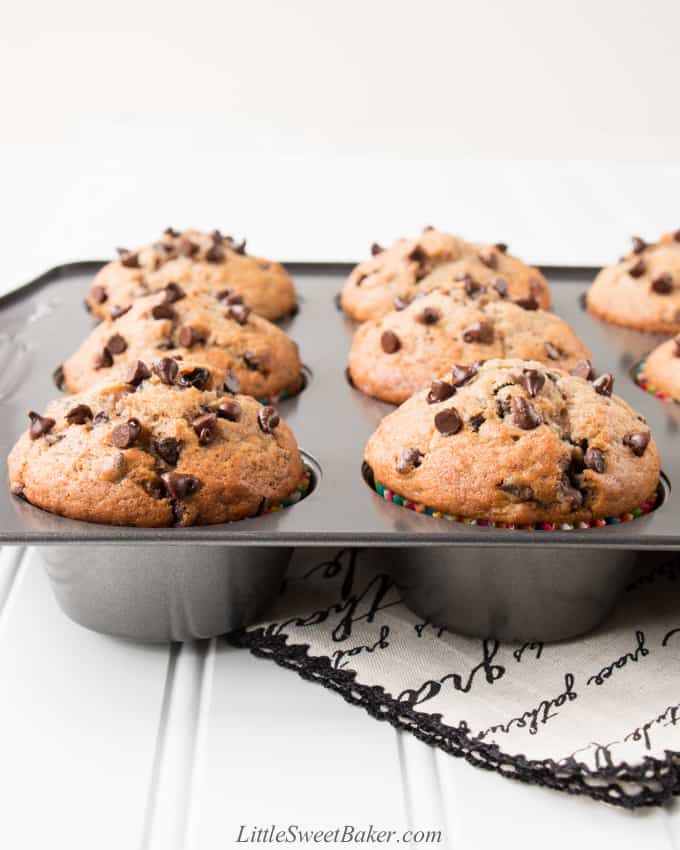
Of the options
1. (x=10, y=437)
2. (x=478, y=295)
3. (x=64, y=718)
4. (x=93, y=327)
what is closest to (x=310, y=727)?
(x=64, y=718)

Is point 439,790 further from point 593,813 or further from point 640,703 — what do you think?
point 640,703

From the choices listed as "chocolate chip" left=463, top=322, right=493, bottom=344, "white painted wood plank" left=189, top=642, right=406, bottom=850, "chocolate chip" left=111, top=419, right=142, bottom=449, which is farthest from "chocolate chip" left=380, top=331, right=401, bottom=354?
"white painted wood plank" left=189, top=642, right=406, bottom=850

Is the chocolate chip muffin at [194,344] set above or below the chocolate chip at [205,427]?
below

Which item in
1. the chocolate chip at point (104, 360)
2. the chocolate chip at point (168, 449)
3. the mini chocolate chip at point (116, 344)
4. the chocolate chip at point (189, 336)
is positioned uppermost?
the chocolate chip at point (168, 449)

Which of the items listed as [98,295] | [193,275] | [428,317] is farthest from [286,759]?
[98,295]

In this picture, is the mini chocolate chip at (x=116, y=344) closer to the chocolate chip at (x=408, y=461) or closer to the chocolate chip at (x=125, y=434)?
the chocolate chip at (x=125, y=434)

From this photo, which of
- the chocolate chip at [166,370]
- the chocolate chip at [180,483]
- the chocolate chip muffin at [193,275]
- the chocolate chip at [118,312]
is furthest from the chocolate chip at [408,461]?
the chocolate chip muffin at [193,275]
